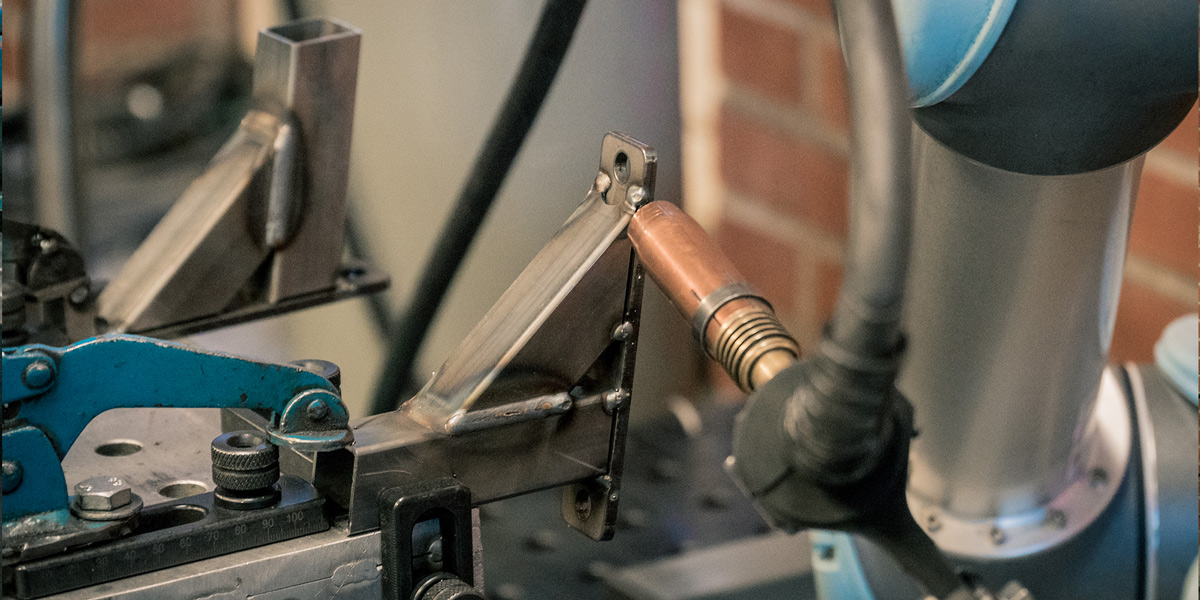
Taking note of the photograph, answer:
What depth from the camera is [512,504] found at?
2.87ft

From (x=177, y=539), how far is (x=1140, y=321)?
27.6 inches

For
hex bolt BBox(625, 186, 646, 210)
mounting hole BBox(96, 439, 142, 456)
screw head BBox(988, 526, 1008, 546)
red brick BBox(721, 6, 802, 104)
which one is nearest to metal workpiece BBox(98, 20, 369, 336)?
mounting hole BBox(96, 439, 142, 456)

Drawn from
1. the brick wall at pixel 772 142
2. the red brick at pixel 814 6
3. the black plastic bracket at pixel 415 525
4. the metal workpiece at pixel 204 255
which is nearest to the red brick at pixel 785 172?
the brick wall at pixel 772 142

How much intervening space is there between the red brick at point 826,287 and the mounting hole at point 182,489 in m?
0.80

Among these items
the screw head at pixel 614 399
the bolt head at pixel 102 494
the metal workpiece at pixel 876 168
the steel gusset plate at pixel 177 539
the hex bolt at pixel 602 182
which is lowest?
the steel gusset plate at pixel 177 539

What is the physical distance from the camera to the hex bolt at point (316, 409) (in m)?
0.43

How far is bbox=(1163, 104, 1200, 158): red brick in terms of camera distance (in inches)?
30.4

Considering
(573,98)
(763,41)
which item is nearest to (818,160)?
(763,41)

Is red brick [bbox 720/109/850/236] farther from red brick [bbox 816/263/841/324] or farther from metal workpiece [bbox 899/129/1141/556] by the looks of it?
metal workpiece [bbox 899/129/1141/556]

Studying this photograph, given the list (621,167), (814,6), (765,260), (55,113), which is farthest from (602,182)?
(765,260)

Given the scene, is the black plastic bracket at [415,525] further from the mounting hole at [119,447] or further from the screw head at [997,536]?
the screw head at [997,536]

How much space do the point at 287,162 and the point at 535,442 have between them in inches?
8.8

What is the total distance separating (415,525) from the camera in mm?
427

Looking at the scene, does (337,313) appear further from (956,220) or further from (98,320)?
(956,220)
